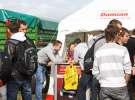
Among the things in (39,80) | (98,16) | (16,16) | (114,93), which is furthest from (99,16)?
(114,93)

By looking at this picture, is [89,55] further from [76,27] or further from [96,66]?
[76,27]

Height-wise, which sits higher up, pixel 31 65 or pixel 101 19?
pixel 101 19

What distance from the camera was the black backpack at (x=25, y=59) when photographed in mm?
8320

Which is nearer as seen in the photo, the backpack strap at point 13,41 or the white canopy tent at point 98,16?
the backpack strap at point 13,41

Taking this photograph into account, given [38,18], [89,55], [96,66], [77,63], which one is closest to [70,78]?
[77,63]

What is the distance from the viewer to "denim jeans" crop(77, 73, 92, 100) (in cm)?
1077

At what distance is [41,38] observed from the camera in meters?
22.5

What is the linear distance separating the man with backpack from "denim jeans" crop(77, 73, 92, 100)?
242cm

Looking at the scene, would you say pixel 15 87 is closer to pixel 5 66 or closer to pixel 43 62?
pixel 5 66

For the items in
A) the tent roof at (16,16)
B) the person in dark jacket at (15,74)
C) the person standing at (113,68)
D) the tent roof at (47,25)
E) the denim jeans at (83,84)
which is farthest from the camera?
the tent roof at (47,25)

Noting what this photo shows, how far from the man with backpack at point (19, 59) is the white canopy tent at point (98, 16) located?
5.68 metres

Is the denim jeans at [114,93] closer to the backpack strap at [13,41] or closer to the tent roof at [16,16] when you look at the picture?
the backpack strap at [13,41]

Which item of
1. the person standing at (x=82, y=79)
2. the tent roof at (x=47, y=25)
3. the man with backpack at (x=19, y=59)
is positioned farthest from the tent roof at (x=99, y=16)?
the tent roof at (x=47, y=25)

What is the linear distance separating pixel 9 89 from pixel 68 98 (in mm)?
3546
